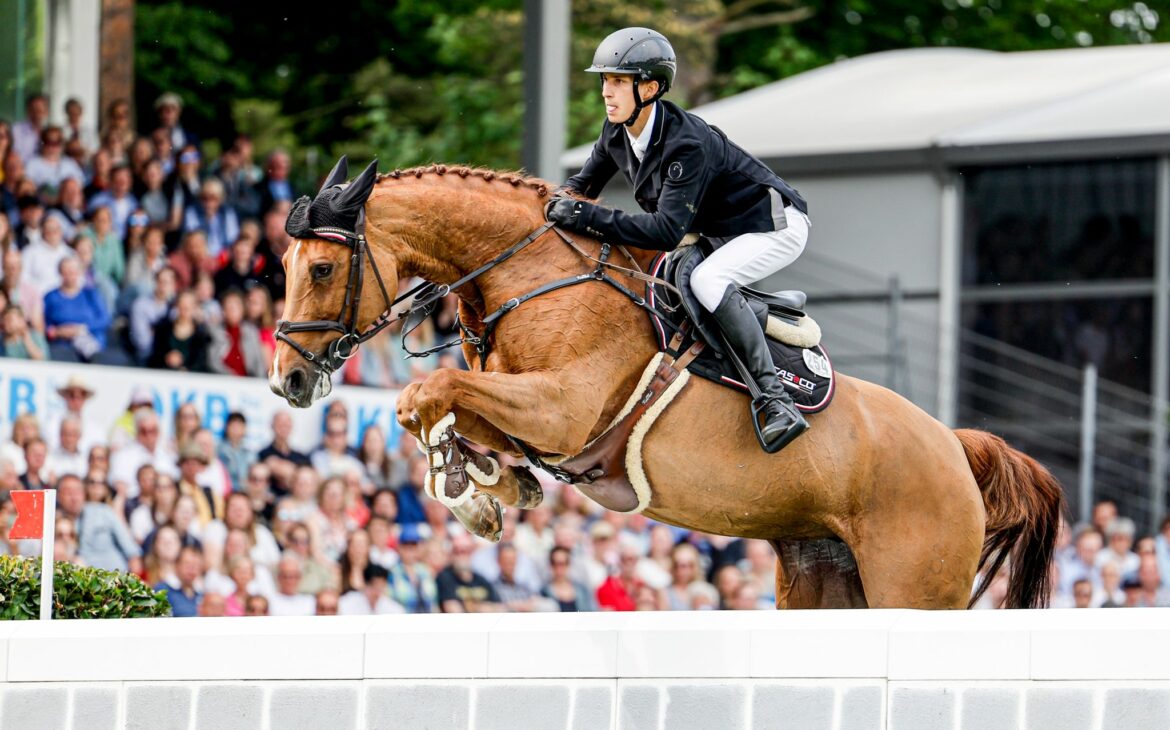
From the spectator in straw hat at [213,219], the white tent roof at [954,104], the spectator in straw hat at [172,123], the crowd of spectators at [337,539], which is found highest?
the white tent roof at [954,104]

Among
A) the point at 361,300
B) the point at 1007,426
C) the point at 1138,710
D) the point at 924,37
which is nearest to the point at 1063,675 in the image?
the point at 1138,710

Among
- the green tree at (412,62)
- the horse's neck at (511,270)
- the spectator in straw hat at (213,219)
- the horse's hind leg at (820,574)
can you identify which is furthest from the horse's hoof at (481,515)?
the green tree at (412,62)

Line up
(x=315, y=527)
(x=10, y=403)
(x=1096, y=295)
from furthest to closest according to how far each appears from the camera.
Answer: (x=1096, y=295) → (x=315, y=527) → (x=10, y=403)

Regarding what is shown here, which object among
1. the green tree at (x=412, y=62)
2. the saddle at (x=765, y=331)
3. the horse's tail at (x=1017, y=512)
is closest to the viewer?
the saddle at (x=765, y=331)

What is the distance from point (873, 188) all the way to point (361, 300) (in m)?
12.2

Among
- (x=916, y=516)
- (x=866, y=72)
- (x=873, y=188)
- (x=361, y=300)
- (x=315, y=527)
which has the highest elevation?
(x=866, y=72)

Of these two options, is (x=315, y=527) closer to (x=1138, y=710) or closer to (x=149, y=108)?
(x=1138, y=710)

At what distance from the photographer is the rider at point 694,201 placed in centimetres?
625

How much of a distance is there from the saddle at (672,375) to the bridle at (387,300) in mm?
91

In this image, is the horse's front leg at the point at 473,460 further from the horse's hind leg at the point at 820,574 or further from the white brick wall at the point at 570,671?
the horse's hind leg at the point at 820,574

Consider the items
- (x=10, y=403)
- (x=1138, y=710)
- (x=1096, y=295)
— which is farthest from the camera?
(x=1096, y=295)

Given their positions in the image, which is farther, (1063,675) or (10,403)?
(10,403)

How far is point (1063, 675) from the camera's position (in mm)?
5078

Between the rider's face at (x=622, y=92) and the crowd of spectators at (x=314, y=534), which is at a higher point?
the rider's face at (x=622, y=92)
